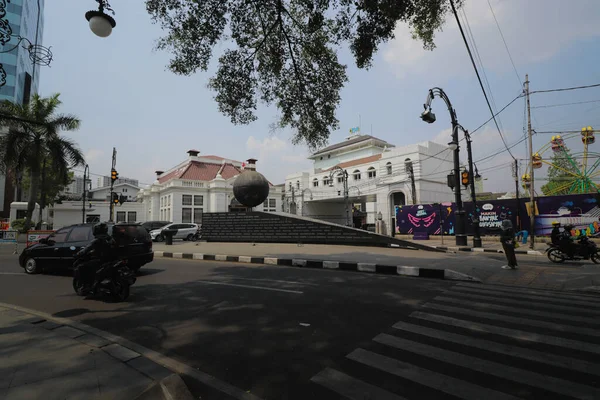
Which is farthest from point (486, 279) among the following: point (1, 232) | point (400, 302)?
point (1, 232)

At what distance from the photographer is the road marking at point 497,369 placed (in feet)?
8.16

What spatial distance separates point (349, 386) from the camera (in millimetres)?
2605

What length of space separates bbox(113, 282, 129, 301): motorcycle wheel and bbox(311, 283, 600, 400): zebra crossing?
4.58m

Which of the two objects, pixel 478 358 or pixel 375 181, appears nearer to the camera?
pixel 478 358

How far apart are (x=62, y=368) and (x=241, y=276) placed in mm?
5214

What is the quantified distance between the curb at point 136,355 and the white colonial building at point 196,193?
2710cm

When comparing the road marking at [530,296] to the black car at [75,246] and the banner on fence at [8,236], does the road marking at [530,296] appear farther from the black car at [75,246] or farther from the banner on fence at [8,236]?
the banner on fence at [8,236]

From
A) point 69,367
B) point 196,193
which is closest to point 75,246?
point 69,367

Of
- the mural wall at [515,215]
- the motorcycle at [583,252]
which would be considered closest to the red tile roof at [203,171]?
the mural wall at [515,215]

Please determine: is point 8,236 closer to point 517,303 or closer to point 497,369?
point 497,369

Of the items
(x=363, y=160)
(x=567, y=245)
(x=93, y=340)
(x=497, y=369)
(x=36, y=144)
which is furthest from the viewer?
(x=363, y=160)

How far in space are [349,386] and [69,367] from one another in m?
2.65

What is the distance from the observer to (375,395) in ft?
8.08

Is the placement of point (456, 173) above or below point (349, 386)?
above
